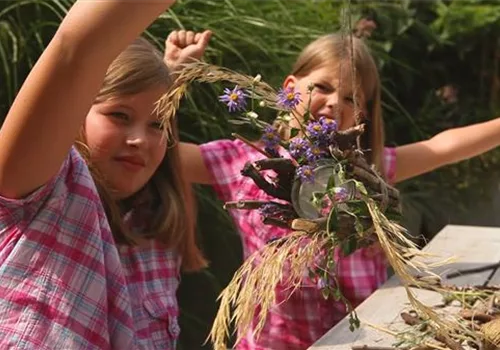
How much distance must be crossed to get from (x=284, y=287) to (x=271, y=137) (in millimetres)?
740

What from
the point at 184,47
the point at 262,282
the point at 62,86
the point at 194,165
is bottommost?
the point at 194,165

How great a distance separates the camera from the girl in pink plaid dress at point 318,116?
2.46 meters

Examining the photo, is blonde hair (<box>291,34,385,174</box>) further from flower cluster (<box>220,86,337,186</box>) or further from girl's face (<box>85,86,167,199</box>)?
flower cluster (<box>220,86,337,186</box>)

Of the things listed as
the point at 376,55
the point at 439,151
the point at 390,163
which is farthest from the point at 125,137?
the point at 376,55

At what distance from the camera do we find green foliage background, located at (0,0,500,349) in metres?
3.30

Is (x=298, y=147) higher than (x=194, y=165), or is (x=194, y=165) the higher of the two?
(x=298, y=147)

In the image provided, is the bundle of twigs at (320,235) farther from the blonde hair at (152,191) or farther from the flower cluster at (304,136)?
the blonde hair at (152,191)

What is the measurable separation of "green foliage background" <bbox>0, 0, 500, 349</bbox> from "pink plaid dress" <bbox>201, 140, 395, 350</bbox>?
67cm

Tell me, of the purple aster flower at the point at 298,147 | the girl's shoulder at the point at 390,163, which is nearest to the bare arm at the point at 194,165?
the girl's shoulder at the point at 390,163

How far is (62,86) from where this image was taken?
4.37 ft

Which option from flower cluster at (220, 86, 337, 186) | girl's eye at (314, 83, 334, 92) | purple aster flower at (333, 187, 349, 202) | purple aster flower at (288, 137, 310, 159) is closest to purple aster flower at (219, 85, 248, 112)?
flower cluster at (220, 86, 337, 186)

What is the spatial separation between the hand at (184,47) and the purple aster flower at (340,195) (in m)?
0.86

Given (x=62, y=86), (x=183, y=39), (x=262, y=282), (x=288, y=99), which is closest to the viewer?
(x=62, y=86)

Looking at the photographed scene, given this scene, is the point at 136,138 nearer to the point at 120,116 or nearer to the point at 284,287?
the point at 120,116
